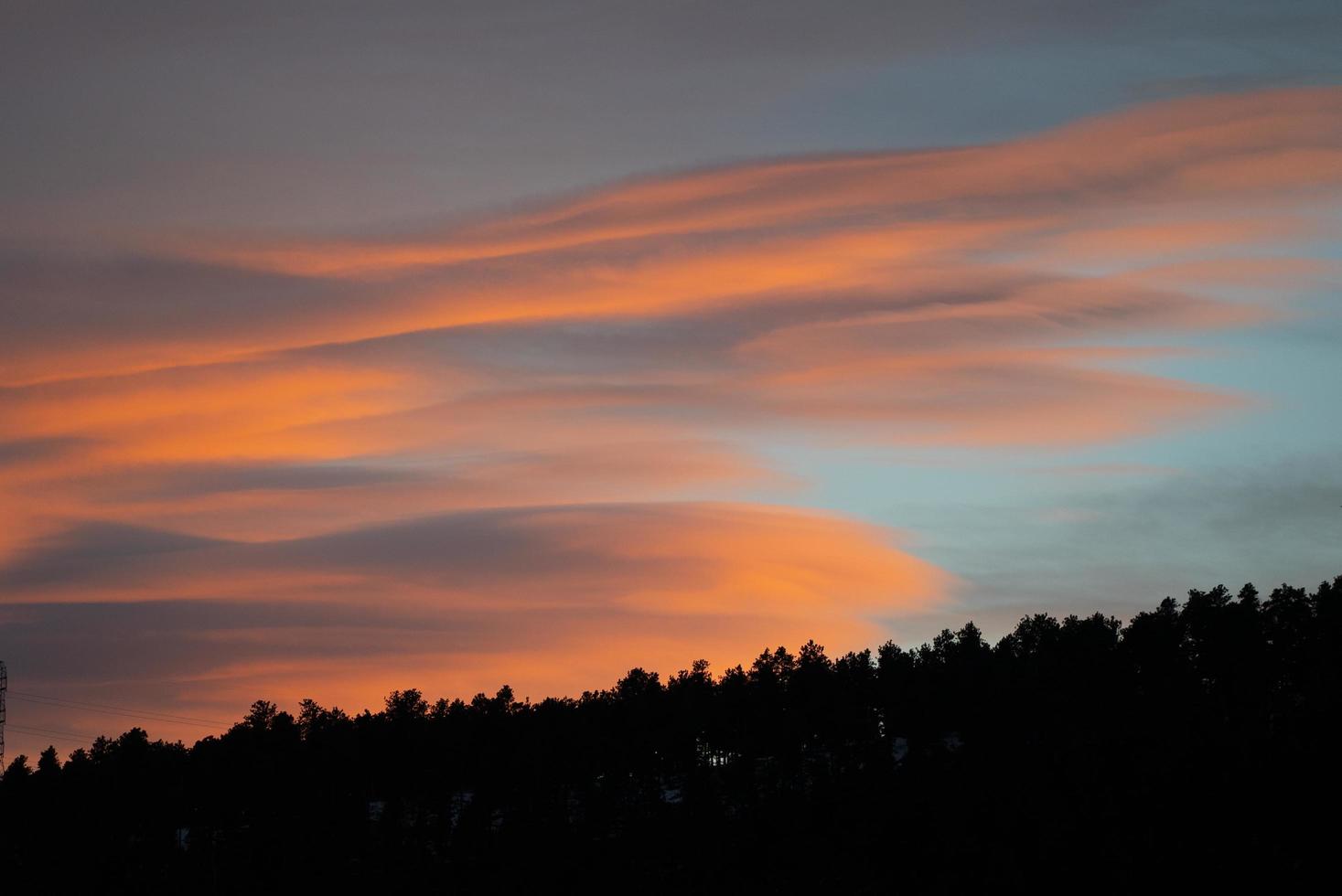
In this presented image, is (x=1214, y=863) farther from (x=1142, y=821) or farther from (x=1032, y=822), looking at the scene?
(x=1032, y=822)

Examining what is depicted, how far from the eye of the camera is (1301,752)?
643ft

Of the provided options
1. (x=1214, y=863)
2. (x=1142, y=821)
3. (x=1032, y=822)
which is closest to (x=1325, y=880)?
(x=1214, y=863)

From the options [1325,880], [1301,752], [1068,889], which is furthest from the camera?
[1301,752]

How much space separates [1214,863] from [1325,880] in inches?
473

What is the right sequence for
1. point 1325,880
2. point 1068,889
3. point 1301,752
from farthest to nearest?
point 1301,752 < point 1068,889 < point 1325,880

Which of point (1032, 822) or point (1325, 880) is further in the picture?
point (1032, 822)

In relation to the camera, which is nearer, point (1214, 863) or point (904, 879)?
point (1214, 863)

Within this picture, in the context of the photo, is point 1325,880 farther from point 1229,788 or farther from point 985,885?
point 985,885

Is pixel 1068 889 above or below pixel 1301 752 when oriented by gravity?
below

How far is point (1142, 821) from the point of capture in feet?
616

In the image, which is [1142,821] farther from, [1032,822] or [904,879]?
[904,879]

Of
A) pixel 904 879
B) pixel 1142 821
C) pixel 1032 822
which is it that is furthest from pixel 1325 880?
pixel 904 879

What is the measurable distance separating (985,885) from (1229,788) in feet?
108

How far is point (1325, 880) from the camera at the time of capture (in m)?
168
